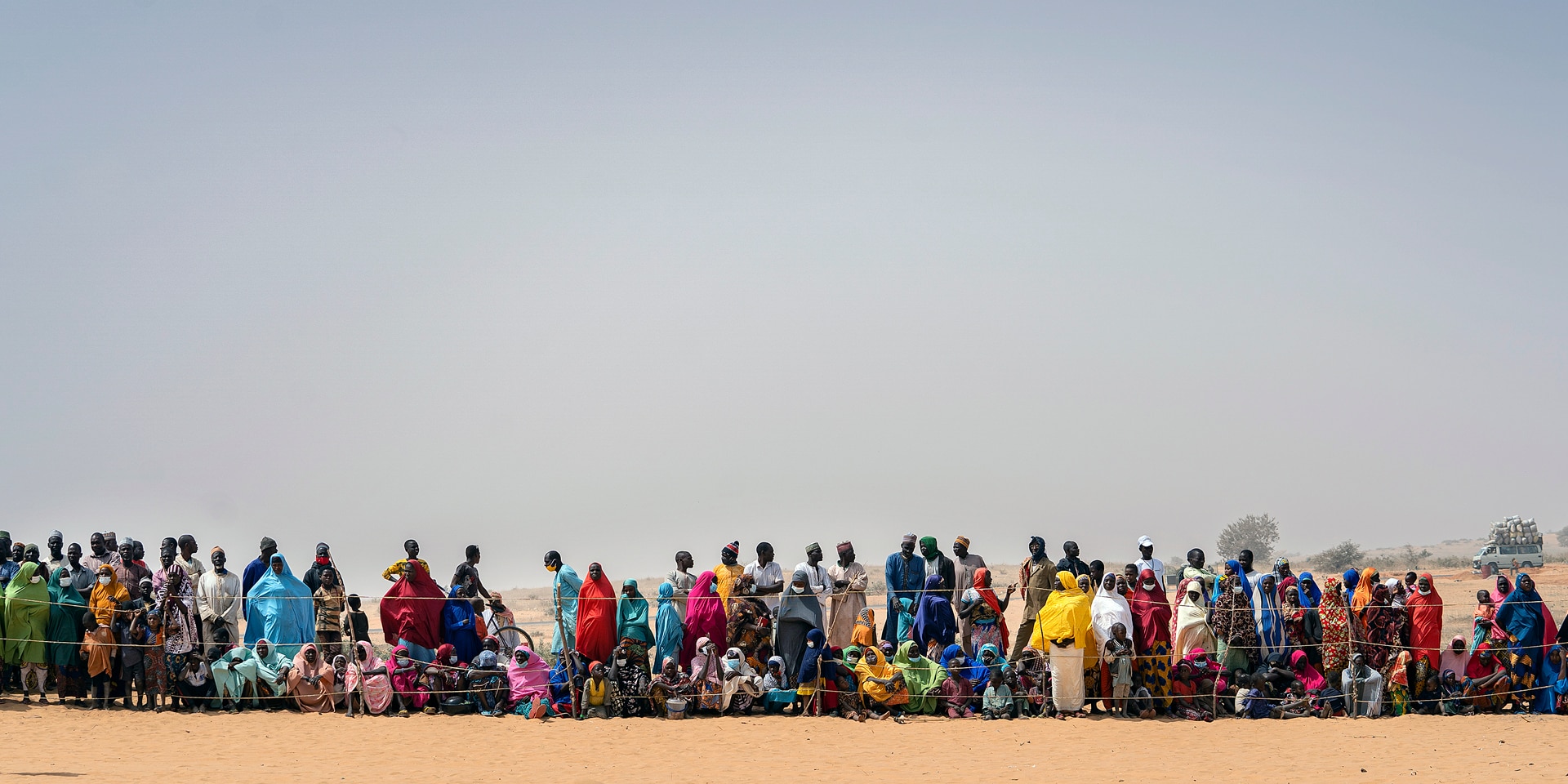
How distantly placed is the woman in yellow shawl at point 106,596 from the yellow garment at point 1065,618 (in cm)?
982

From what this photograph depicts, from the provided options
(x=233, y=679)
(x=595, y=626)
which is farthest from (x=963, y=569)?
(x=233, y=679)

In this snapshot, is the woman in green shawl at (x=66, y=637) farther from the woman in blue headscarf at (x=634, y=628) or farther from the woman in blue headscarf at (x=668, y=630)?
the woman in blue headscarf at (x=668, y=630)

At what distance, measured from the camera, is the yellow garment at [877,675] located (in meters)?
14.9

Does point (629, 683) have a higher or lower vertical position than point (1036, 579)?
lower

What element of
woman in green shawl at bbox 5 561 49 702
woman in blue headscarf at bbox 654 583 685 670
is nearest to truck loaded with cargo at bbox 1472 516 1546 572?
woman in blue headscarf at bbox 654 583 685 670

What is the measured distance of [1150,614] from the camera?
49.7 feet

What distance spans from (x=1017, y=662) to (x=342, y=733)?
6.90 meters

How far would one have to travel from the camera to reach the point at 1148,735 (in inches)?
555

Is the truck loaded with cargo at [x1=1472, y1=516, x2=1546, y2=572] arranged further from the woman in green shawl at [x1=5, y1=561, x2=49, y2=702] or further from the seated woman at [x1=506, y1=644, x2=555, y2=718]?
the woman in green shawl at [x1=5, y1=561, x2=49, y2=702]

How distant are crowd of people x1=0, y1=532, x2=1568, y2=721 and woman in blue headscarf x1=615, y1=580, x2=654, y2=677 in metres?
0.03

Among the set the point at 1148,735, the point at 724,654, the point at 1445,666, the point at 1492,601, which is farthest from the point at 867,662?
the point at 1492,601

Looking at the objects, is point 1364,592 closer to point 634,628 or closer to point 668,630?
point 668,630

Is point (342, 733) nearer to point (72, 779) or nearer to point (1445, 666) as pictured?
point (72, 779)

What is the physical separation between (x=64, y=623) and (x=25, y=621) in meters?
0.39
